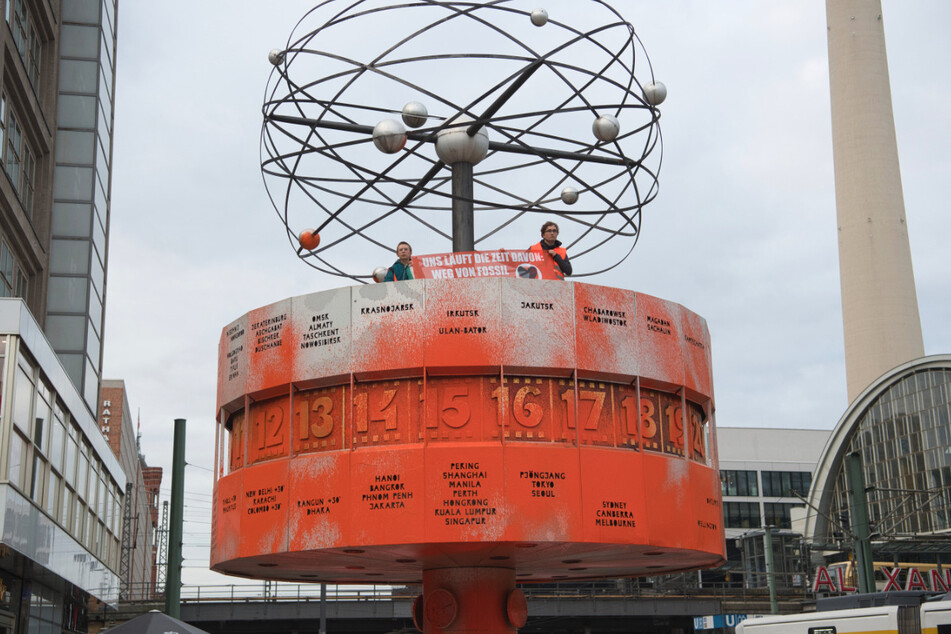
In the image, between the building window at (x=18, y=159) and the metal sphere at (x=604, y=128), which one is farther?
the building window at (x=18, y=159)

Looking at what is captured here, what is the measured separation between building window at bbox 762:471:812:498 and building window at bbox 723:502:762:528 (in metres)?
2.37

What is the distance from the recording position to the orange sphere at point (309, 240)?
22000 mm

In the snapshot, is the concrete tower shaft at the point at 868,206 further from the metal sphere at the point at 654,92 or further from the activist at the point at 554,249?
the activist at the point at 554,249

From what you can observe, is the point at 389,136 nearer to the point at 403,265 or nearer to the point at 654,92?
the point at 403,265

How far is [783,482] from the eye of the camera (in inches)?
4660

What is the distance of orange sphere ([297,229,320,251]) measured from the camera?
2200 centimetres

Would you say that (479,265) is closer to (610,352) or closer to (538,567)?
(610,352)

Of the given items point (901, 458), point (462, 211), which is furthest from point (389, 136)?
point (901, 458)

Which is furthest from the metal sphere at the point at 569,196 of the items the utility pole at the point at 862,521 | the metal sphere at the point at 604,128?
the utility pole at the point at 862,521

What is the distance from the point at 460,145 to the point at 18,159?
87.4 feet

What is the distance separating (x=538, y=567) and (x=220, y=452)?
255 inches

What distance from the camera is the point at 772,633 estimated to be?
30.0 m

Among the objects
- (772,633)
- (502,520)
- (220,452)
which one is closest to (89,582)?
(220,452)

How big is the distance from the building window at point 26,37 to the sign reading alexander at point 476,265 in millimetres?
26370
